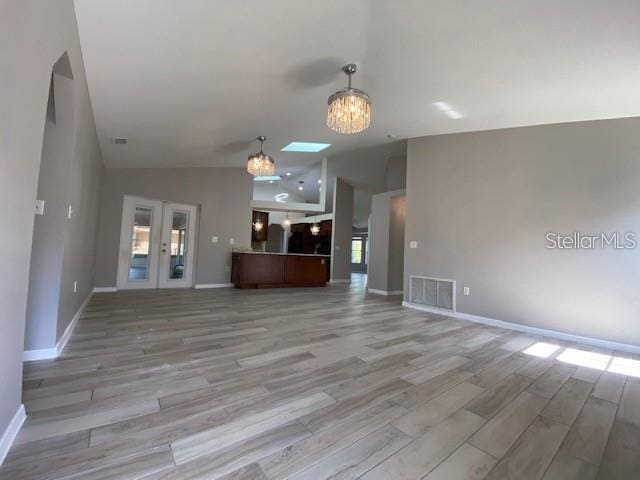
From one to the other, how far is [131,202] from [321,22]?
17.5 feet

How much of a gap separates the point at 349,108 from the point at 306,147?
362cm

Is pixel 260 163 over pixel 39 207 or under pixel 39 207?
over

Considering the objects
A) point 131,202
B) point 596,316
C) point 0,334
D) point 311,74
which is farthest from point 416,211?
point 131,202

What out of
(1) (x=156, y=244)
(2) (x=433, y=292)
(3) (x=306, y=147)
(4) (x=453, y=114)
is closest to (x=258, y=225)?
(1) (x=156, y=244)

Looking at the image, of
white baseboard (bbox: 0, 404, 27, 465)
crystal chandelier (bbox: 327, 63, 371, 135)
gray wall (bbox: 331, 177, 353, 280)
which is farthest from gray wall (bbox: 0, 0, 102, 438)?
gray wall (bbox: 331, 177, 353, 280)

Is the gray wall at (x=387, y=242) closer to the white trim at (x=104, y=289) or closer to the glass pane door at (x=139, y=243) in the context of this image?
the glass pane door at (x=139, y=243)

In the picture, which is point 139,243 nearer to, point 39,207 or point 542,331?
point 39,207

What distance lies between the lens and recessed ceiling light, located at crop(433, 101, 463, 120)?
12.2ft

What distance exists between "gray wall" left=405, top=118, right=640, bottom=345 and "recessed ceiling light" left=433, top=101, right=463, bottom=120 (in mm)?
682

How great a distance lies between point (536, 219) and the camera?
379 cm

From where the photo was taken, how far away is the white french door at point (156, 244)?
5762 millimetres

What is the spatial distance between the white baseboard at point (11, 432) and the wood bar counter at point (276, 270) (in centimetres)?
498

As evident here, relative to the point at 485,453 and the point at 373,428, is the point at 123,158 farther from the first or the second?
the point at 485,453

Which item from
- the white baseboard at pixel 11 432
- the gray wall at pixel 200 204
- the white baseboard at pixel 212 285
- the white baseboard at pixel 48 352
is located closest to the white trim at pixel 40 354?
the white baseboard at pixel 48 352
